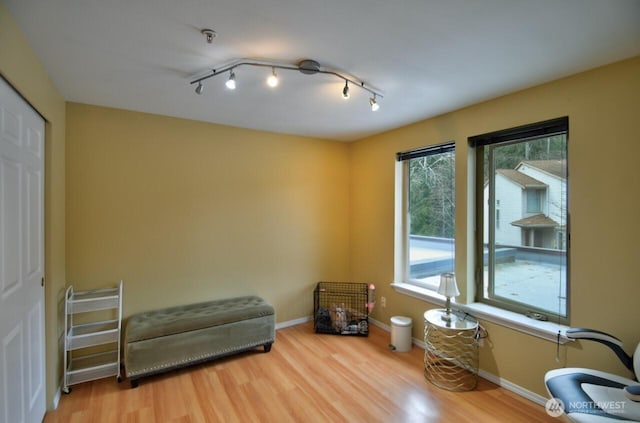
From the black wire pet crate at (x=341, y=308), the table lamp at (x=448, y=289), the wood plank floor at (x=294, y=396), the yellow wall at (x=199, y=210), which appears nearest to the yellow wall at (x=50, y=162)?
the yellow wall at (x=199, y=210)

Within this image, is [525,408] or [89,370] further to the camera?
[89,370]

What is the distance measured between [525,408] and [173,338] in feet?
9.23

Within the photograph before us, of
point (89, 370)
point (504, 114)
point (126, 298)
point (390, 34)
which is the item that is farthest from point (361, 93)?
point (89, 370)

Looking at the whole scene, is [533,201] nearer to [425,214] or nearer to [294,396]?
[425,214]

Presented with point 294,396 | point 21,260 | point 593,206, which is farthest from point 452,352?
point 21,260

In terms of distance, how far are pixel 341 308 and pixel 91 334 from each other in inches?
99.2

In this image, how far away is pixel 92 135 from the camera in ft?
8.77

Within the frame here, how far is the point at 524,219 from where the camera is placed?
2.50 meters

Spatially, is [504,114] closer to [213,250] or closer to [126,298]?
[213,250]

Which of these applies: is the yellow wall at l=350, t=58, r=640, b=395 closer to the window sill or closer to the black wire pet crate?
the window sill

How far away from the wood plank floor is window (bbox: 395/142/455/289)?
95 cm

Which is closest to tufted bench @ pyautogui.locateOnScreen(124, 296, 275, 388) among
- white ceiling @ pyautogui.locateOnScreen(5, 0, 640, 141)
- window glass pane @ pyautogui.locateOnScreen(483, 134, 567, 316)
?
white ceiling @ pyautogui.locateOnScreen(5, 0, 640, 141)

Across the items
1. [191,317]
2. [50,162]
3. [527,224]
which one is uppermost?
[50,162]

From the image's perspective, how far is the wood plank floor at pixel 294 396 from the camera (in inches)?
83.9
